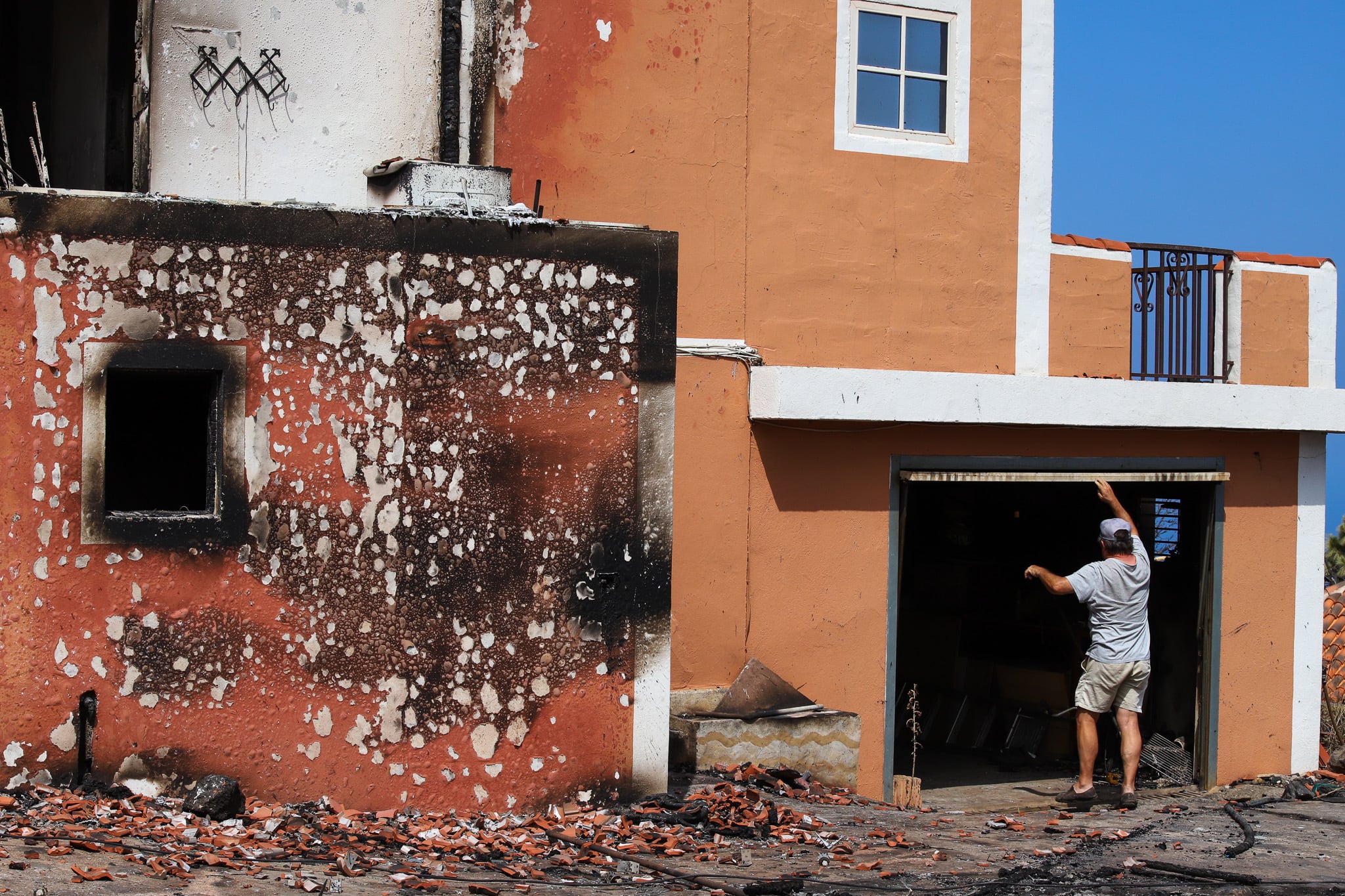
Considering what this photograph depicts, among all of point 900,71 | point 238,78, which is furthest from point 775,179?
point 238,78

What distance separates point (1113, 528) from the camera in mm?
8664

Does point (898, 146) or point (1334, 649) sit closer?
point (898, 146)

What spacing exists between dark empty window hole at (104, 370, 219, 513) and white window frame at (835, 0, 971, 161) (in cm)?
464

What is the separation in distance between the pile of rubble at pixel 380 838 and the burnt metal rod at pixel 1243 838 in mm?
2073

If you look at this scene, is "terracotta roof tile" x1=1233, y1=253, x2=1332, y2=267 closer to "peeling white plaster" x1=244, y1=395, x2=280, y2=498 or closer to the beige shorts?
the beige shorts

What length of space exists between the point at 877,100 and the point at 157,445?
5278 mm

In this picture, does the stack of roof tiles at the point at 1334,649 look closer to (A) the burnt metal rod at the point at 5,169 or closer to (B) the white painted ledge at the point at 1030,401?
(B) the white painted ledge at the point at 1030,401

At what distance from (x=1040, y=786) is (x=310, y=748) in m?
6.32

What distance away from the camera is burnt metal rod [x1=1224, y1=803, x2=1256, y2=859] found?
6.95 meters

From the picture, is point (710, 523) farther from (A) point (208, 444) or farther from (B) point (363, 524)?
(A) point (208, 444)

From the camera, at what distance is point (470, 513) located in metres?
6.50

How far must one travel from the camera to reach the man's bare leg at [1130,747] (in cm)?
867

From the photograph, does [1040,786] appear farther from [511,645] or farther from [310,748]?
[310,748]

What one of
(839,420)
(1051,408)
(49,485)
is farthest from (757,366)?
(49,485)
